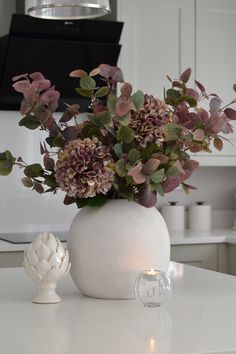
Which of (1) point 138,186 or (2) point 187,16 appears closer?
(1) point 138,186

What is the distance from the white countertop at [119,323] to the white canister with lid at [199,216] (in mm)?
2314

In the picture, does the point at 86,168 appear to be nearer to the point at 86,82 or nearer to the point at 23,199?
the point at 86,82

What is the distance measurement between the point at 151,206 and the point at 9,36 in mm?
2058

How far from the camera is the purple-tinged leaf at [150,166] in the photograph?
1573 mm

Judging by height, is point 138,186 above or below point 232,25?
below

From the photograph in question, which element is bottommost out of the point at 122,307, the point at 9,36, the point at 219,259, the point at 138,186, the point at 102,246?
the point at 219,259

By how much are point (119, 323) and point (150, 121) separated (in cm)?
45

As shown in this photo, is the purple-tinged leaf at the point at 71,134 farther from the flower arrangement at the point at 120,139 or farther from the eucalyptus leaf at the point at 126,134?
the eucalyptus leaf at the point at 126,134

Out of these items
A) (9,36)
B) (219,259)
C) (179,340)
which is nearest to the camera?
(179,340)

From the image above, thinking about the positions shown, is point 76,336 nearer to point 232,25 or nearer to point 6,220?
point 6,220

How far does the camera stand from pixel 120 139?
1606mm

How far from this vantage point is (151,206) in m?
1.66

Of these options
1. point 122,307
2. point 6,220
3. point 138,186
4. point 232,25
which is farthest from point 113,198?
point 232,25

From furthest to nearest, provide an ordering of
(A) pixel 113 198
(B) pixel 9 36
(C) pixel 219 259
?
(C) pixel 219 259, (B) pixel 9 36, (A) pixel 113 198
